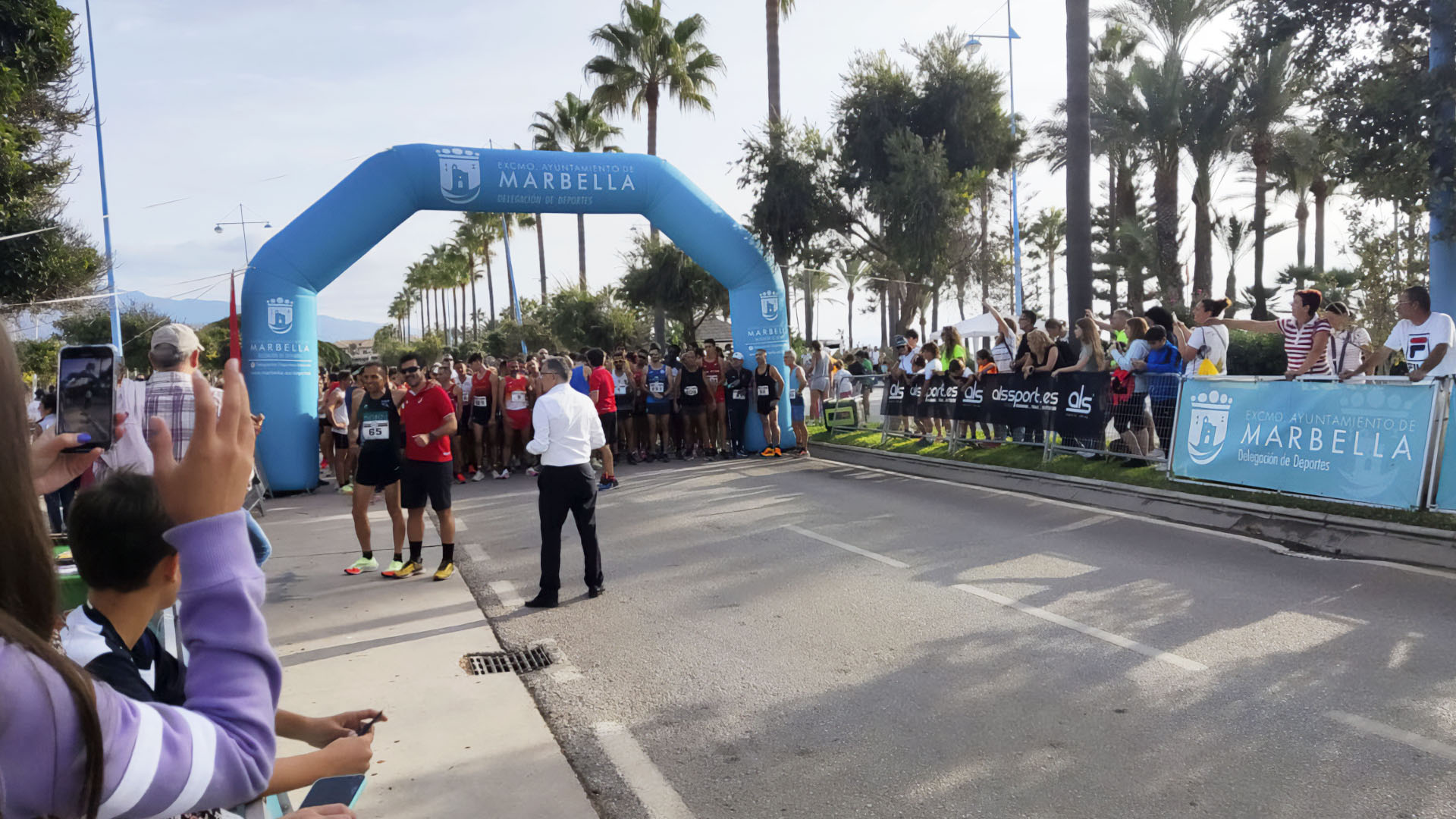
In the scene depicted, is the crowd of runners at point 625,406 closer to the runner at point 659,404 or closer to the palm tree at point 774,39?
the runner at point 659,404

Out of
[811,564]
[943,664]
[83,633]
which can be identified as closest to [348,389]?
[811,564]

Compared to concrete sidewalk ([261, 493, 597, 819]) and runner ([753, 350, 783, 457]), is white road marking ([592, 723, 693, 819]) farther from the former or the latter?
runner ([753, 350, 783, 457])

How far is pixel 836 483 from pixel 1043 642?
7345 millimetres

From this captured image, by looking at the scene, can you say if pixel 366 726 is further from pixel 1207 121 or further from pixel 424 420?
pixel 1207 121

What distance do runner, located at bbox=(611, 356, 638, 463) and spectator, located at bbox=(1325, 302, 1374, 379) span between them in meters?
10.6

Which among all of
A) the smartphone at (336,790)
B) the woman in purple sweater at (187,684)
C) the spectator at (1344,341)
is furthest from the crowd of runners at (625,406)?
the woman in purple sweater at (187,684)

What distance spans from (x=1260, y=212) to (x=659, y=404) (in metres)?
22.4

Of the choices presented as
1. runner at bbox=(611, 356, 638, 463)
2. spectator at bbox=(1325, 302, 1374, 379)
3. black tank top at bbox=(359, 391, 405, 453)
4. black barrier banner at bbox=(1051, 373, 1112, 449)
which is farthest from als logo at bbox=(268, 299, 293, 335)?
spectator at bbox=(1325, 302, 1374, 379)

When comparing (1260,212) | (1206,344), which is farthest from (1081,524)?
(1260,212)

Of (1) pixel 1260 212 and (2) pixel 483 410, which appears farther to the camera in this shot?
(1) pixel 1260 212

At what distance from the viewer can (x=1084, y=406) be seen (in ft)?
39.1

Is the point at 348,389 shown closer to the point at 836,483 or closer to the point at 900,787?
the point at 836,483

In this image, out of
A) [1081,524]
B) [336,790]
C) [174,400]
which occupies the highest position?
[174,400]

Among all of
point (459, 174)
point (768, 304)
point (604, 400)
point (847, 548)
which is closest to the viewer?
point (847, 548)
